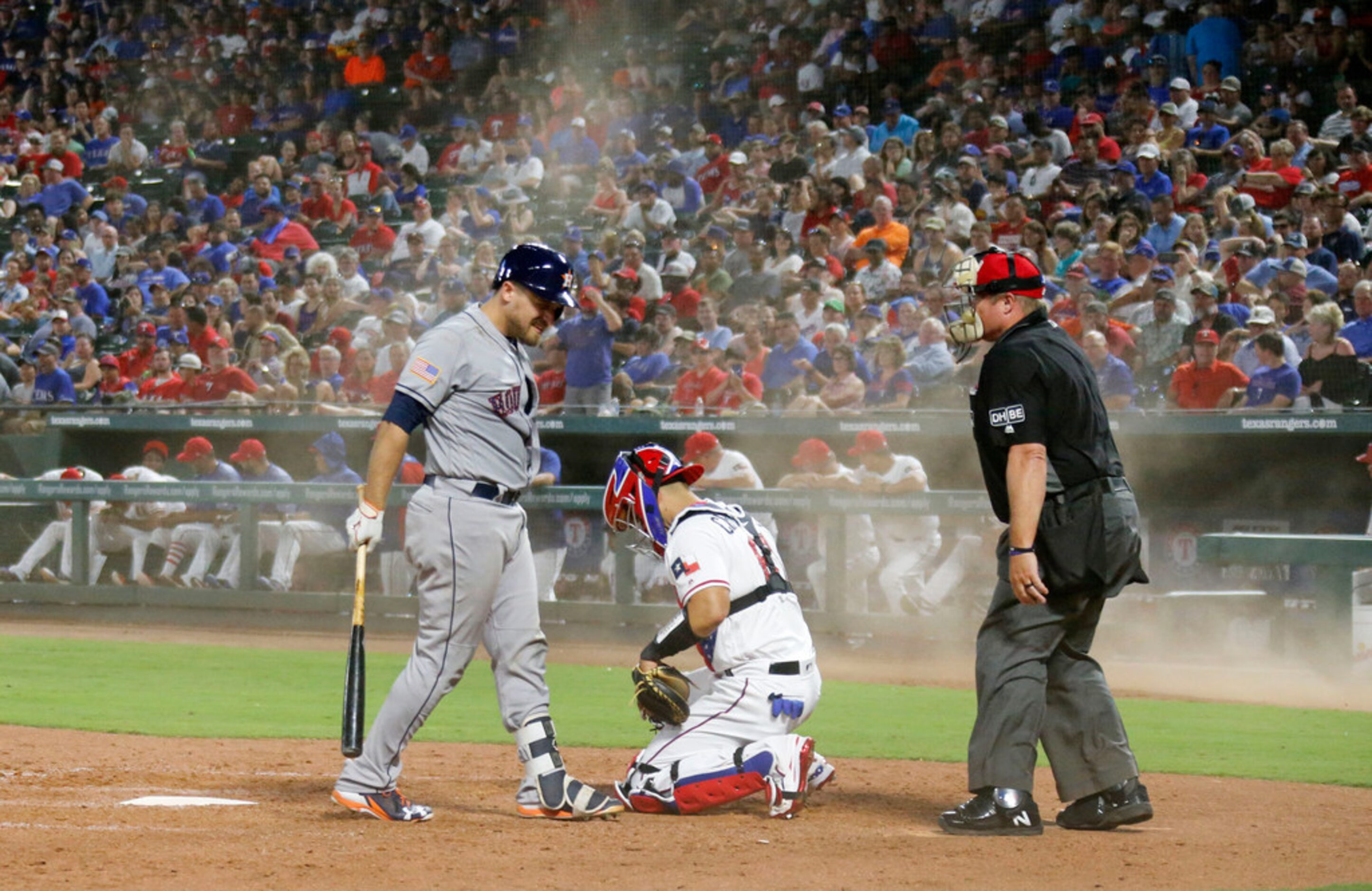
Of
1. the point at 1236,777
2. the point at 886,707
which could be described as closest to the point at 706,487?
the point at 886,707

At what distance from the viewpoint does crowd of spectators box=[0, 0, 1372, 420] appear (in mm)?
11734

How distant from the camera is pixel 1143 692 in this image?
9258 mm

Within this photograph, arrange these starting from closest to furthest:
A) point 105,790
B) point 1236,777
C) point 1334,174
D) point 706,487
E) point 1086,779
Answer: point 1086,779
point 105,790
point 1236,777
point 706,487
point 1334,174

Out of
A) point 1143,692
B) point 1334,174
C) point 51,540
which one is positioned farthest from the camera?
point 51,540

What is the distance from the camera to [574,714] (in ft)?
26.9

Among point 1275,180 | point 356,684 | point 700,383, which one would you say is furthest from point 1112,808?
point 1275,180

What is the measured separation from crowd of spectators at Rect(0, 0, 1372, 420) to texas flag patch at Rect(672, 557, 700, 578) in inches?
246

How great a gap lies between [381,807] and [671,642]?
1.11m

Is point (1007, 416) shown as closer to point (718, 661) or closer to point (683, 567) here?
point (683, 567)

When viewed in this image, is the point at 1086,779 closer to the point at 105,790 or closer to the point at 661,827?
the point at 661,827

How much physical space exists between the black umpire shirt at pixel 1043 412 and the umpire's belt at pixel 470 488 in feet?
4.98

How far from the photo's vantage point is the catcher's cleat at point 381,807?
5043 millimetres

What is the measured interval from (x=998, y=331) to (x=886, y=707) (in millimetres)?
3876

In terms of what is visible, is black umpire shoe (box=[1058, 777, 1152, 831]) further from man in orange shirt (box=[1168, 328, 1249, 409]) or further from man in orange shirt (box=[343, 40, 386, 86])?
man in orange shirt (box=[343, 40, 386, 86])
